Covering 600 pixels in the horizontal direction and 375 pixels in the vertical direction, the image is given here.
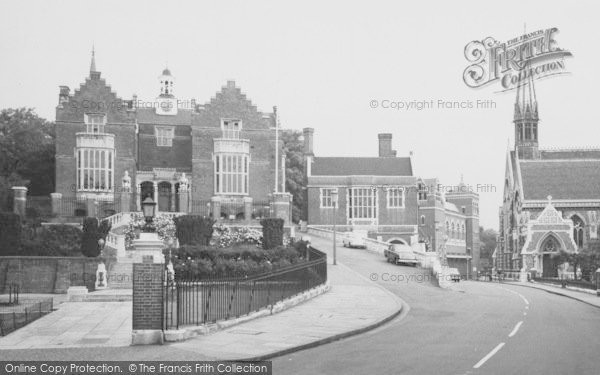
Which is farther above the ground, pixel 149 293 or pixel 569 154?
pixel 569 154

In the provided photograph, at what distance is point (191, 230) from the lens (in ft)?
147

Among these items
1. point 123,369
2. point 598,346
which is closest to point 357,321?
point 598,346

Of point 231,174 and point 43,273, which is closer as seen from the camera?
point 43,273

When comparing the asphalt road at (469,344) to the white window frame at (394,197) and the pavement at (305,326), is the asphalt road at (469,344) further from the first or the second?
the white window frame at (394,197)

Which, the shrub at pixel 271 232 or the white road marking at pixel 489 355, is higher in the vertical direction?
the shrub at pixel 271 232

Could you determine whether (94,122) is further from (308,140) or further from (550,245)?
(550,245)

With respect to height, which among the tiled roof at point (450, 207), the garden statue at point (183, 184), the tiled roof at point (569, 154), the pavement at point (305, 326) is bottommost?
the pavement at point (305, 326)

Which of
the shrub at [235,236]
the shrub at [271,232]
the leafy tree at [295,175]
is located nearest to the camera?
the shrub at [271,232]

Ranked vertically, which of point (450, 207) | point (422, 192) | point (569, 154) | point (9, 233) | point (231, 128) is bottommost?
point (9, 233)

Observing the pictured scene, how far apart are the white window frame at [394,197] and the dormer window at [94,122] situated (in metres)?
31.3

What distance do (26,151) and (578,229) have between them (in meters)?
55.9

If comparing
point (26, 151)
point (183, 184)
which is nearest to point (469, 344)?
point (183, 184)

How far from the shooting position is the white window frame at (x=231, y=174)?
62.4 meters

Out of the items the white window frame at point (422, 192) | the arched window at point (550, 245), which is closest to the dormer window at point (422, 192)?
the white window frame at point (422, 192)
